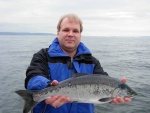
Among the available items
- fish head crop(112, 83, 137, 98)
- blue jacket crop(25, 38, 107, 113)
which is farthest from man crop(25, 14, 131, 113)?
fish head crop(112, 83, 137, 98)

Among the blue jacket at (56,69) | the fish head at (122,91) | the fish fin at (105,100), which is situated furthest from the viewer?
the fish head at (122,91)

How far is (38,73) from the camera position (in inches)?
209

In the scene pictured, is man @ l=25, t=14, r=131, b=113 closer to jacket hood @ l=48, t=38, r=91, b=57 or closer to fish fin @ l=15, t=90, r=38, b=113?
jacket hood @ l=48, t=38, r=91, b=57

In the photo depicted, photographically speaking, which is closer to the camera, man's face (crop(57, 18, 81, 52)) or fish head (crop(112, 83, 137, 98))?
fish head (crop(112, 83, 137, 98))

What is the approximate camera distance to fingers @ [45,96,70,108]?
5.04 m

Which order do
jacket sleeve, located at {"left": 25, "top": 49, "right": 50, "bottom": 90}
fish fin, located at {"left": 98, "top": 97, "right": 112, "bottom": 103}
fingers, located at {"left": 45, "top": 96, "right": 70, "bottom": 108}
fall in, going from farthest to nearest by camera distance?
fish fin, located at {"left": 98, "top": 97, "right": 112, "bottom": 103} < jacket sleeve, located at {"left": 25, "top": 49, "right": 50, "bottom": 90} < fingers, located at {"left": 45, "top": 96, "right": 70, "bottom": 108}

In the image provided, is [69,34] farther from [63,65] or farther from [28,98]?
[28,98]

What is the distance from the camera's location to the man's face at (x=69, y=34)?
5.71m

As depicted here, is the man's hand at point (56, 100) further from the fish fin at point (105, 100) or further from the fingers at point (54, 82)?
the fish fin at point (105, 100)

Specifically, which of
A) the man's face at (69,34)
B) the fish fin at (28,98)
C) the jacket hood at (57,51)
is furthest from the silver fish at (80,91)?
the man's face at (69,34)

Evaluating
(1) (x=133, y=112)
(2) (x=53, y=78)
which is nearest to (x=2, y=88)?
(1) (x=133, y=112)

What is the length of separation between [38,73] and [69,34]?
1.10 meters

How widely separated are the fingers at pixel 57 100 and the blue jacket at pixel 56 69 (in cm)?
31

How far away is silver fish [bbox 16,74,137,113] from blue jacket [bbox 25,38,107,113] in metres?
0.17
